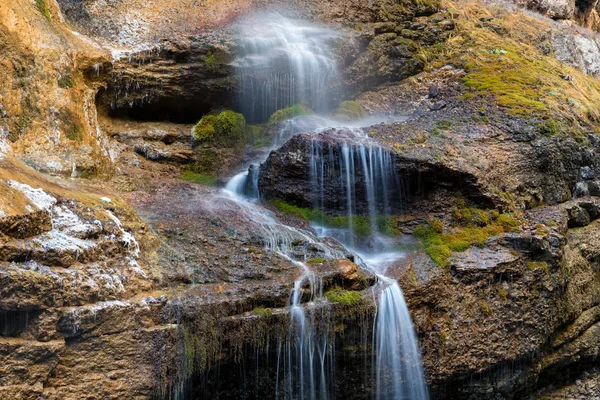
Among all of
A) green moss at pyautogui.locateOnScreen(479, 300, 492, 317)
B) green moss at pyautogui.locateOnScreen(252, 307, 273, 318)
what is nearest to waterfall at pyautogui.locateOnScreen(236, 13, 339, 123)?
green moss at pyautogui.locateOnScreen(479, 300, 492, 317)

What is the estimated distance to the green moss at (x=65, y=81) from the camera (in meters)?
9.86

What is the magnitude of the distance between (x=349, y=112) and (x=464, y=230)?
16.7 feet

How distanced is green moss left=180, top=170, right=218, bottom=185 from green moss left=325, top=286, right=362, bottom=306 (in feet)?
15.5

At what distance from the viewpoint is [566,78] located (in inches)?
566

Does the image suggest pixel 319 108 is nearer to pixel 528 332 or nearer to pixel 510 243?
pixel 510 243

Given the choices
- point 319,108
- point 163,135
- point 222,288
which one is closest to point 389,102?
point 319,108

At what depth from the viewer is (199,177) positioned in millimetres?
11516

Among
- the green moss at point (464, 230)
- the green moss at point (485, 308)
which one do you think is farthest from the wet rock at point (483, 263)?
the green moss at point (485, 308)

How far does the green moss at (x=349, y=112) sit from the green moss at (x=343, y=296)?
6402mm

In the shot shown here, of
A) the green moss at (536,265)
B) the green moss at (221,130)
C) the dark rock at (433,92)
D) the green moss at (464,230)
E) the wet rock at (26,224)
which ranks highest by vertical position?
the dark rock at (433,92)

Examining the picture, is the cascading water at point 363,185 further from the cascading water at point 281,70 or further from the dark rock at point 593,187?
the dark rock at point 593,187

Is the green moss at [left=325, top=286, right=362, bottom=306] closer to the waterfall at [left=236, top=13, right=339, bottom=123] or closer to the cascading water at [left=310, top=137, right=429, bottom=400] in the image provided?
the cascading water at [left=310, top=137, right=429, bottom=400]

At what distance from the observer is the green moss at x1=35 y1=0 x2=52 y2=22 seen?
10.8 m

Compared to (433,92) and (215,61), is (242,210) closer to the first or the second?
(215,61)
